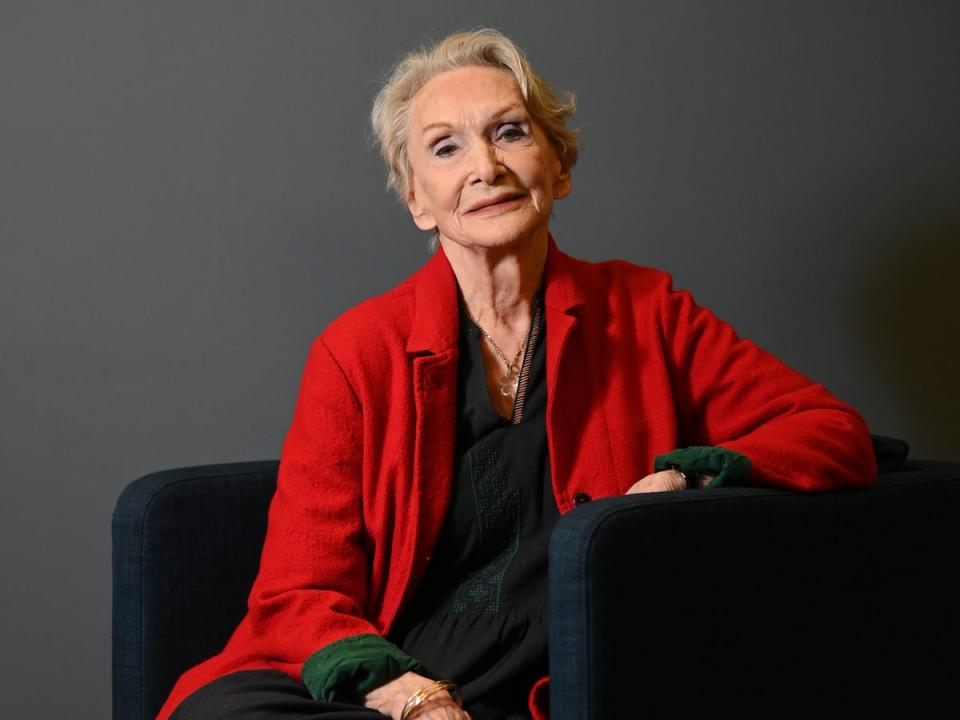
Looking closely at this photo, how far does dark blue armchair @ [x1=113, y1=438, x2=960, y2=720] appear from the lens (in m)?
1.41

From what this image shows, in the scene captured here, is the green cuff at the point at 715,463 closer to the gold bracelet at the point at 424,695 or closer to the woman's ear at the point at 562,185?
the gold bracelet at the point at 424,695

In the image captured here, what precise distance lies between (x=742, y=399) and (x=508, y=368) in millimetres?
350

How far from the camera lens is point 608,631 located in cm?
140

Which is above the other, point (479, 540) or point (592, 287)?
point (592, 287)

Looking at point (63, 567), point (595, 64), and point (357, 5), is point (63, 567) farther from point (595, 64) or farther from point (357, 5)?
point (595, 64)

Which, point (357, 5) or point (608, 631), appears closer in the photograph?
point (608, 631)

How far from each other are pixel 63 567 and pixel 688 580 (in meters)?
1.42

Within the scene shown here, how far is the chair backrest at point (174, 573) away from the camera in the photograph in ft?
6.12

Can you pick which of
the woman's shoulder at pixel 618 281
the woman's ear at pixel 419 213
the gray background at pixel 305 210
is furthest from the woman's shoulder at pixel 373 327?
the gray background at pixel 305 210

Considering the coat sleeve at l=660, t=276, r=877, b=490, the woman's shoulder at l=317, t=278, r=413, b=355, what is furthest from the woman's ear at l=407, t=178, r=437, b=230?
the coat sleeve at l=660, t=276, r=877, b=490

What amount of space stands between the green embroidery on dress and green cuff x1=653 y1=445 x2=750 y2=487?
0.80ft

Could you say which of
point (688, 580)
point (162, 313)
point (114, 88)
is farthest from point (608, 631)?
point (114, 88)

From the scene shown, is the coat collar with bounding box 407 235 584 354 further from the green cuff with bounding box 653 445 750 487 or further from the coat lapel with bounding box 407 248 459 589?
the green cuff with bounding box 653 445 750 487

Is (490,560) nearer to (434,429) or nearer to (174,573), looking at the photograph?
(434,429)
